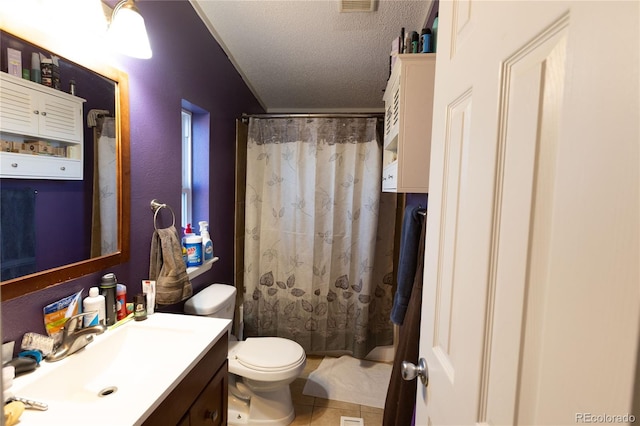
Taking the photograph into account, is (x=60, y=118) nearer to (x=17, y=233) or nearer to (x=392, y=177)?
(x=17, y=233)

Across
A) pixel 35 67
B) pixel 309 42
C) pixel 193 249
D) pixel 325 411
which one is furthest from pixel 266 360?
pixel 309 42

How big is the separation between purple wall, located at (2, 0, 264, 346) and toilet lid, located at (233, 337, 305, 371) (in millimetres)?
491

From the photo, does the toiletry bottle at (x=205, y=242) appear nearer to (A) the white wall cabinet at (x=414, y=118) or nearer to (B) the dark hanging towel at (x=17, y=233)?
(B) the dark hanging towel at (x=17, y=233)

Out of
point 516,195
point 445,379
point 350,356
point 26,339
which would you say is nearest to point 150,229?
point 26,339

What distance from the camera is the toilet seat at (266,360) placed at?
63.9 inches

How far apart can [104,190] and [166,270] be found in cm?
44

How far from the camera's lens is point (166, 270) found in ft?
4.46

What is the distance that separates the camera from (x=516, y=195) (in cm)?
45

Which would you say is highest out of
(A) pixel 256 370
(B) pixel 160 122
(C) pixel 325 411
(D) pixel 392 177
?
(B) pixel 160 122

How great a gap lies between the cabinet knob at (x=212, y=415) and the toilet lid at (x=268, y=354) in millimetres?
448

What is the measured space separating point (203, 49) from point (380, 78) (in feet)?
4.51

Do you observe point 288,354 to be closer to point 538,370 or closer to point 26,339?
point 26,339

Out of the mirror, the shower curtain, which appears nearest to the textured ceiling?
the mirror

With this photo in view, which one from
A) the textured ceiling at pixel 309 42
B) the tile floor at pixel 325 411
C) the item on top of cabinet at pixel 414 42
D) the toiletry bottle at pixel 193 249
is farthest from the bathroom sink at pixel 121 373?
the textured ceiling at pixel 309 42
